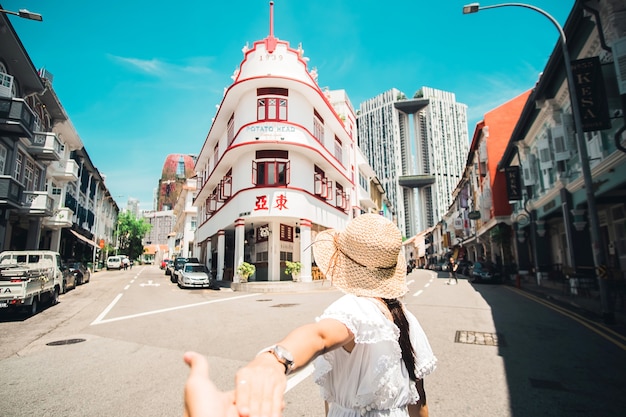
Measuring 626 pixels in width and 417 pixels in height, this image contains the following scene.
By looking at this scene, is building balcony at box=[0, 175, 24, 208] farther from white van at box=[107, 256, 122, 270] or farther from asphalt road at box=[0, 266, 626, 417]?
white van at box=[107, 256, 122, 270]

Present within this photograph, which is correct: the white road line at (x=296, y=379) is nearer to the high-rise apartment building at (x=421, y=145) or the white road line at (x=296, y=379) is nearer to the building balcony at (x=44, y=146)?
the building balcony at (x=44, y=146)

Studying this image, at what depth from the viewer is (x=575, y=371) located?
4902 millimetres

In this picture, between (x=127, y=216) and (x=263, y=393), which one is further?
(x=127, y=216)

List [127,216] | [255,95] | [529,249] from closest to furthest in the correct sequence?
1. [255,95]
2. [529,249]
3. [127,216]

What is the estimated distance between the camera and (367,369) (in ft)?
5.08

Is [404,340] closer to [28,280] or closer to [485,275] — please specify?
[28,280]

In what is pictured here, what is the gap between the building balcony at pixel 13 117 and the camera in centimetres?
1664

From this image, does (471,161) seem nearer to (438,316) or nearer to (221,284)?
(221,284)

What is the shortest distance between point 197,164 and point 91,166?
11.5m

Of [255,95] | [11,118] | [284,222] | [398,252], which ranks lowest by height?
[398,252]

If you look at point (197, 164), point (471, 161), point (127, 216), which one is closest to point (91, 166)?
point (197, 164)

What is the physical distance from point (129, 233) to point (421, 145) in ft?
319

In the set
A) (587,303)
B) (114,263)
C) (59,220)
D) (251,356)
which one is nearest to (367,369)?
(251,356)

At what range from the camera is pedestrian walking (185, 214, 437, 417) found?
1.42m
